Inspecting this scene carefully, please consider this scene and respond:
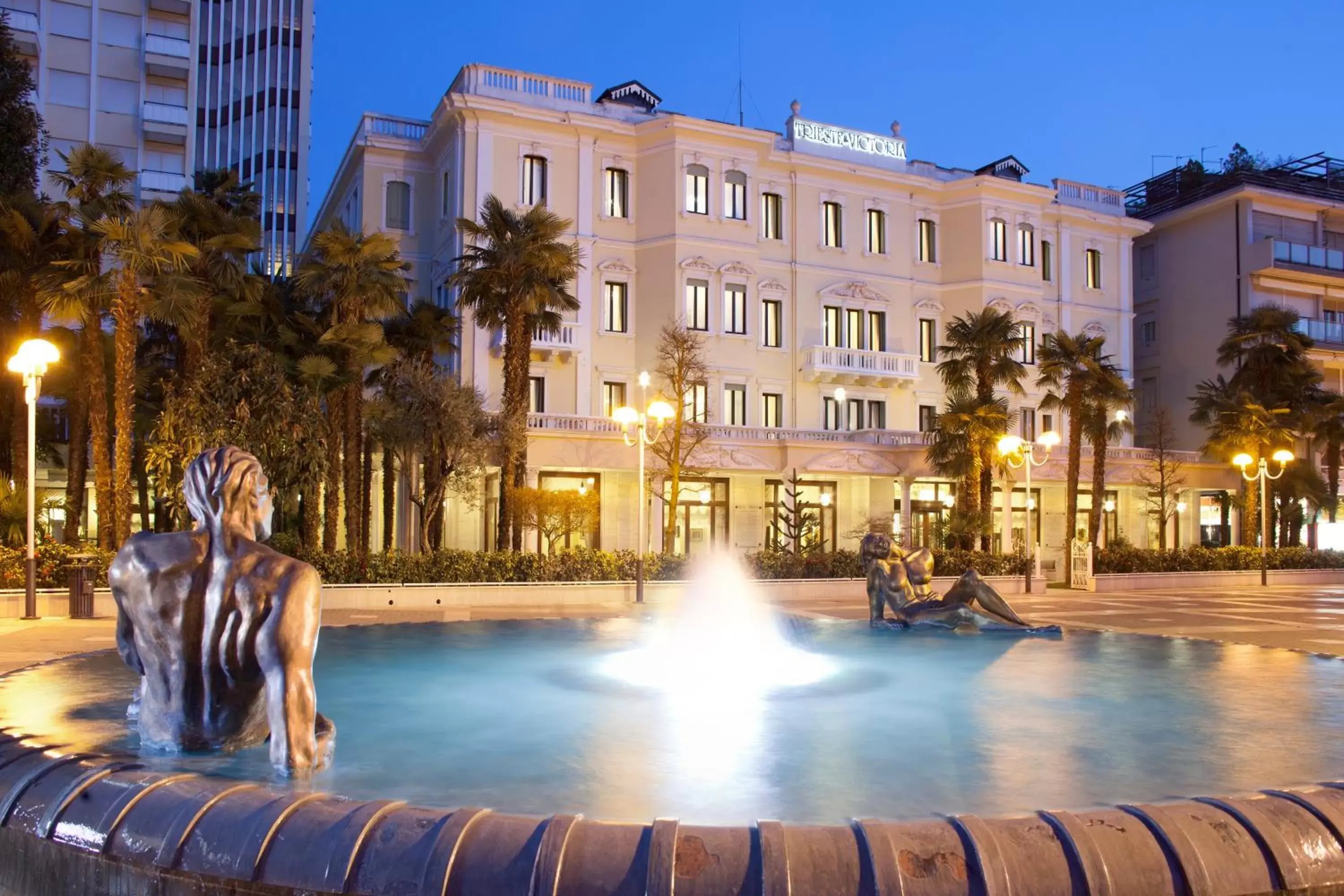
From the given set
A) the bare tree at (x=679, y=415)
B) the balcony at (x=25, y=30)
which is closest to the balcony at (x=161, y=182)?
the balcony at (x=25, y=30)

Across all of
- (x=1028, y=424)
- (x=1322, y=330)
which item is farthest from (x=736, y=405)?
(x=1322, y=330)

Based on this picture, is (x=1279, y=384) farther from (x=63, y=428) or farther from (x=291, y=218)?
(x=291, y=218)

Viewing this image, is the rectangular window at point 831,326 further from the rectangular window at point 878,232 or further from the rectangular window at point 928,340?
the rectangular window at point 928,340

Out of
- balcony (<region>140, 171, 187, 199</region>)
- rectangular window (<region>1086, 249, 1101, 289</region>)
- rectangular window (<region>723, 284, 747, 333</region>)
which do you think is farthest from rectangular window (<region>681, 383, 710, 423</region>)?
balcony (<region>140, 171, 187, 199</region>)

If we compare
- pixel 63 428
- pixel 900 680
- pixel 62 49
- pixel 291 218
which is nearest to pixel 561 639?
pixel 900 680

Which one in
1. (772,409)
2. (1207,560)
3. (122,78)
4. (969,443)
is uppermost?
(122,78)

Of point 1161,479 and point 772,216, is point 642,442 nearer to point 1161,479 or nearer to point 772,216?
point 772,216

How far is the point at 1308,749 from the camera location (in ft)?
20.4

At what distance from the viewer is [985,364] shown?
33312mm

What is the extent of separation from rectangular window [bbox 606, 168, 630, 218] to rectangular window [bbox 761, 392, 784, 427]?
8.82 metres

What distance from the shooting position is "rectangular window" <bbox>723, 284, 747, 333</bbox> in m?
40.8

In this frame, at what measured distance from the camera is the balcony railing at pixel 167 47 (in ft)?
154

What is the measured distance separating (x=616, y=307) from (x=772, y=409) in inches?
290

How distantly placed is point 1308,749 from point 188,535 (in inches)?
247
